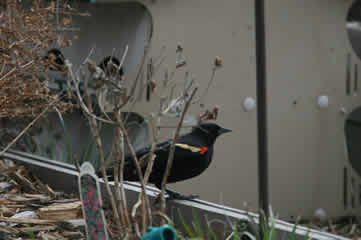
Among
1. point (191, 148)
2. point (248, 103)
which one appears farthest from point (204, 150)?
point (248, 103)

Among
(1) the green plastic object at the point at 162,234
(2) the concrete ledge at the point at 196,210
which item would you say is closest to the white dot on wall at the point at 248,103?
(2) the concrete ledge at the point at 196,210

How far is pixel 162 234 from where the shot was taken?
0.90m

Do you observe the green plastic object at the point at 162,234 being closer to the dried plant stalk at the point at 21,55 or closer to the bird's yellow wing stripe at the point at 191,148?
the bird's yellow wing stripe at the point at 191,148

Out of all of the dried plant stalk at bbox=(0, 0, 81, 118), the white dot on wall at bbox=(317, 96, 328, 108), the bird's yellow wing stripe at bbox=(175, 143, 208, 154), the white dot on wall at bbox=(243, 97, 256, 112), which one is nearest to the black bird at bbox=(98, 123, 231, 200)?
the bird's yellow wing stripe at bbox=(175, 143, 208, 154)

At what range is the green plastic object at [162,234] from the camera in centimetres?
90

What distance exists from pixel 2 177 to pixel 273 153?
2830 millimetres

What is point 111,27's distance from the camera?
3.85 m

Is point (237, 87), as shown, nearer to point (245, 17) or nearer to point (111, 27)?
point (245, 17)

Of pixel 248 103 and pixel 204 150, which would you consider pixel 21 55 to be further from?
pixel 248 103

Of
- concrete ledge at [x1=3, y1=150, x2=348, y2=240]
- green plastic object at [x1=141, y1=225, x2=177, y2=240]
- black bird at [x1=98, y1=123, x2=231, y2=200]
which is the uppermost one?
green plastic object at [x1=141, y1=225, x2=177, y2=240]

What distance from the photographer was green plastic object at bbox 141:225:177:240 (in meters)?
0.90

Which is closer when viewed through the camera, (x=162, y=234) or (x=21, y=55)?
(x=162, y=234)

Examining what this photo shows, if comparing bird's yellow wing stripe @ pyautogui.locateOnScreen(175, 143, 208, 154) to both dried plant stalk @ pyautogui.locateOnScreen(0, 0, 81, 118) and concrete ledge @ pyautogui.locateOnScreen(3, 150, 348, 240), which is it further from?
dried plant stalk @ pyautogui.locateOnScreen(0, 0, 81, 118)

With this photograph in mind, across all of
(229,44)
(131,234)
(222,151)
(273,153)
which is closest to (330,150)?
(273,153)
